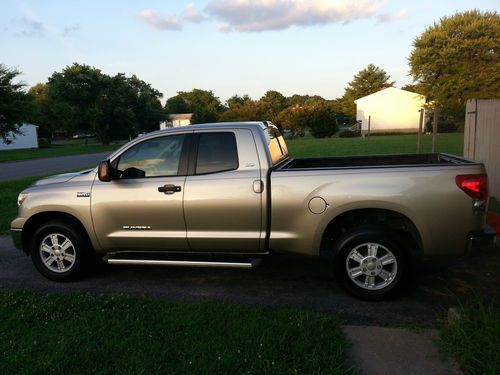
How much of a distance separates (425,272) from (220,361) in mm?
3086

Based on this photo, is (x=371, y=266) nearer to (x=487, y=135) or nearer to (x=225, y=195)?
(x=225, y=195)

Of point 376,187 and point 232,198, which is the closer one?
point 376,187

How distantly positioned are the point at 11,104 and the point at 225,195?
25047mm

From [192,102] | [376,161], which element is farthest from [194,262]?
[192,102]

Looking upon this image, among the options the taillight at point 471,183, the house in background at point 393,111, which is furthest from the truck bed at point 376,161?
the house in background at point 393,111

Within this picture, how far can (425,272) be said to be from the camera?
5348 mm

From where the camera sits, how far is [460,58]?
5172cm

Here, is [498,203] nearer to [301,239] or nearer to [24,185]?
[301,239]

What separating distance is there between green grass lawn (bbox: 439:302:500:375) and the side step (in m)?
1.95

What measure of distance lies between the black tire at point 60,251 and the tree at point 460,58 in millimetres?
52057

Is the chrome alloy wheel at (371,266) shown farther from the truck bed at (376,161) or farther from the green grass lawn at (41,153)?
the green grass lawn at (41,153)

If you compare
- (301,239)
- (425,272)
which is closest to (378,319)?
(301,239)

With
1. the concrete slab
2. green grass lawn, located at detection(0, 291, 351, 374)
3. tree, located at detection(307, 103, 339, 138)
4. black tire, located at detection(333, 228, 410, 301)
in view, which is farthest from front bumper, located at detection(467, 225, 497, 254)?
tree, located at detection(307, 103, 339, 138)

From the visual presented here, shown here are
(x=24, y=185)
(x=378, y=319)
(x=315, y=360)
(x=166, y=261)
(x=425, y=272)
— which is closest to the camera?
(x=315, y=360)
